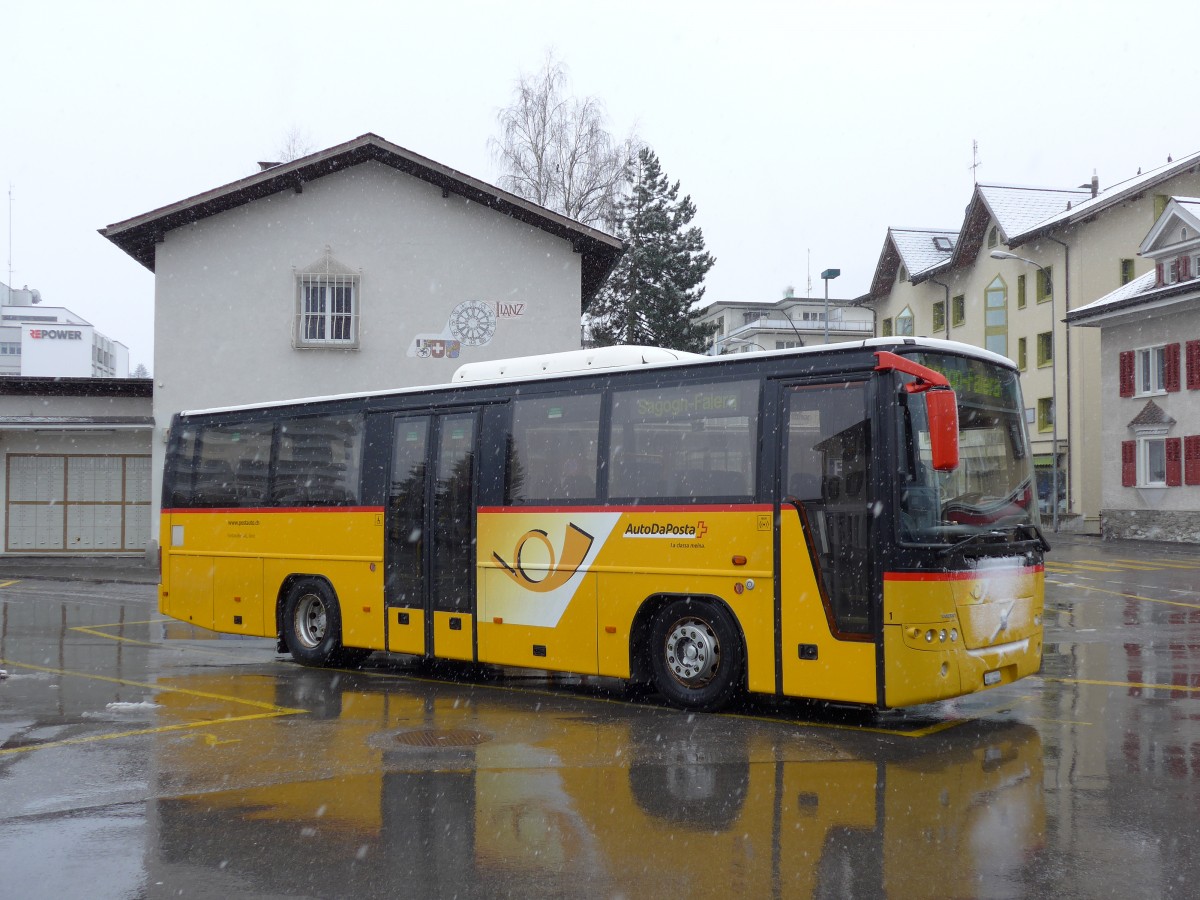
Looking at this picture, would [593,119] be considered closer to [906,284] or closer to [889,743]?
[906,284]

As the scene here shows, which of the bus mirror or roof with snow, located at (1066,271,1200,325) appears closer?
the bus mirror

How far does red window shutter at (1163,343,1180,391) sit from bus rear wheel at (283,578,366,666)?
3180cm

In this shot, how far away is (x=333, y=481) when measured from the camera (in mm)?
13367

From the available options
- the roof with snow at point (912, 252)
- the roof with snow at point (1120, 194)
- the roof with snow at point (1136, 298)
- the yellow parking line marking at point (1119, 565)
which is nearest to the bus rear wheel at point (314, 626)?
the yellow parking line marking at point (1119, 565)

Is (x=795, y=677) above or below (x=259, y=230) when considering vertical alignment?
below

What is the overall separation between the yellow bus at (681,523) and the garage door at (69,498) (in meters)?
17.7

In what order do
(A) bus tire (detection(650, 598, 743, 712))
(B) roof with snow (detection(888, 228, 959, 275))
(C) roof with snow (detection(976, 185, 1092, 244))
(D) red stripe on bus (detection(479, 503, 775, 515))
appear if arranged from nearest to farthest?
Result: (D) red stripe on bus (detection(479, 503, 775, 515)), (A) bus tire (detection(650, 598, 743, 712)), (C) roof with snow (detection(976, 185, 1092, 244)), (B) roof with snow (detection(888, 228, 959, 275))

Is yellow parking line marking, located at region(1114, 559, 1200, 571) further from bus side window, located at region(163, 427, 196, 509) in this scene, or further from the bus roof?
bus side window, located at region(163, 427, 196, 509)

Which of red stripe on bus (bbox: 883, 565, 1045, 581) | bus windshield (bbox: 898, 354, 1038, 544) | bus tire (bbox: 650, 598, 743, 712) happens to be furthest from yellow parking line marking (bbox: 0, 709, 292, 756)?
bus windshield (bbox: 898, 354, 1038, 544)

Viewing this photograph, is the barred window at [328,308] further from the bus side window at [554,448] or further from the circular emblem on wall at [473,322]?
the bus side window at [554,448]

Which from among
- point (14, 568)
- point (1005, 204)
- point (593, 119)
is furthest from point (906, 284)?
point (14, 568)

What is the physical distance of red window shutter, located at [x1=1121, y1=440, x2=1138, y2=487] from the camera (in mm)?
39938

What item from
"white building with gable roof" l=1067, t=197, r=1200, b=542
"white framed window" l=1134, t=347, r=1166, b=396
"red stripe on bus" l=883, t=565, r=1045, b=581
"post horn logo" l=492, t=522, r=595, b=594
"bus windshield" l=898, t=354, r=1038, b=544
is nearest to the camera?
"red stripe on bus" l=883, t=565, r=1045, b=581

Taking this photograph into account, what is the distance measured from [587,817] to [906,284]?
57.2 metres
